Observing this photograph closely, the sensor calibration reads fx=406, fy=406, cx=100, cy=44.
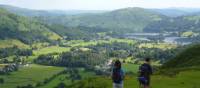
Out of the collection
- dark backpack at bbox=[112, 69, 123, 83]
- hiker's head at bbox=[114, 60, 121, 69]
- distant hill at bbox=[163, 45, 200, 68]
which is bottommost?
distant hill at bbox=[163, 45, 200, 68]

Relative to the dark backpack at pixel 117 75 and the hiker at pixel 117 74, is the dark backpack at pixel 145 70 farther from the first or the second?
the dark backpack at pixel 117 75

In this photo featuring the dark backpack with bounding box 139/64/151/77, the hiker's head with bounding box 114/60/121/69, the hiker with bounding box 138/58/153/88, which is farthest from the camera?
the dark backpack with bounding box 139/64/151/77

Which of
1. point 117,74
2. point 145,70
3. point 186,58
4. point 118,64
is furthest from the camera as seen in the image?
point 186,58

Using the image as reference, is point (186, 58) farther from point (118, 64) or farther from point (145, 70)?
point (118, 64)

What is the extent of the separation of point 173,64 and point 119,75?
8398 cm

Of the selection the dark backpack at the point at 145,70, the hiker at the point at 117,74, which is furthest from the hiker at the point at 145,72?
the hiker at the point at 117,74

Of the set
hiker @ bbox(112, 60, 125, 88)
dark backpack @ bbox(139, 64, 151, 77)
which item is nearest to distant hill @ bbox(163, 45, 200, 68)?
dark backpack @ bbox(139, 64, 151, 77)

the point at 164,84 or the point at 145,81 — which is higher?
the point at 145,81

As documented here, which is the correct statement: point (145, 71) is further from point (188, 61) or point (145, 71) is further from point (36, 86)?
point (36, 86)

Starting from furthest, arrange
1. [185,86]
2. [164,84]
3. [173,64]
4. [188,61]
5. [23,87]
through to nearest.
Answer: [23,87], [173,64], [188,61], [164,84], [185,86]

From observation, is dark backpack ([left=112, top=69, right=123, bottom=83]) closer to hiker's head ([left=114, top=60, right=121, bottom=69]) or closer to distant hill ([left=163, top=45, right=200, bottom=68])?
hiker's head ([left=114, top=60, right=121, bottom=69])

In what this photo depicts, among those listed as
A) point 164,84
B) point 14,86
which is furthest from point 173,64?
point 14,86

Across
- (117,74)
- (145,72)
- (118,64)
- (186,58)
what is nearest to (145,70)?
(145,72)

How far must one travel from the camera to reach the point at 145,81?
3469 cm
